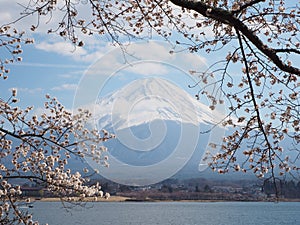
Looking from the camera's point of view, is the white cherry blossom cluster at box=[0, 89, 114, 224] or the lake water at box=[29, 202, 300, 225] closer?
the white cherry blossom cluster at box=[0, 89, 114, 224]

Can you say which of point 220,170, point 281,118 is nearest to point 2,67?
point 220,170

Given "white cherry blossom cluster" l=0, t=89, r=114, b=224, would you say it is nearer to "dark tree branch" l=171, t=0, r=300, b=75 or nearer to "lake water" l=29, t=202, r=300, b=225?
"dark tree branch" l=171, t=0, r=300, b=75

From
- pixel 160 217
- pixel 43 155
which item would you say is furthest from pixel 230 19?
pixel 160 217

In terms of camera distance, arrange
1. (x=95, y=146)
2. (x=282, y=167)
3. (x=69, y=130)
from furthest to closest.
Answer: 1. (x=95, y=146)
2. (x=69, y=130)
3. (x=282, y=167)

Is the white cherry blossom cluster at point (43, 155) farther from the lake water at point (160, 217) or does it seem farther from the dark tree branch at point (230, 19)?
the lake water at point (160, 217)

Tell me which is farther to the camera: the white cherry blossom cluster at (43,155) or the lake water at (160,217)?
the lake water at (160,217)

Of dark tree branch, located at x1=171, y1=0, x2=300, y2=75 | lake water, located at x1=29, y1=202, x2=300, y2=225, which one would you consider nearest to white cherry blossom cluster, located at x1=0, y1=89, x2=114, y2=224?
dark tree branch, located at x1=171, y1=0, x2=300, y2=75

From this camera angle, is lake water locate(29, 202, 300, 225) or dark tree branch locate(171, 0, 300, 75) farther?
lake water locate(29, 202, 300, 225)

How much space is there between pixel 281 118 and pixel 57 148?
8.94 ft

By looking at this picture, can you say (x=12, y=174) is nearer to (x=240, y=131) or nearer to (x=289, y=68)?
(x=240, y=131)

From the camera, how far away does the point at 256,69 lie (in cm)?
437

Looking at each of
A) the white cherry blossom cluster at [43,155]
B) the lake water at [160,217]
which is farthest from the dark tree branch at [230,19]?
the lake water at [160,217]

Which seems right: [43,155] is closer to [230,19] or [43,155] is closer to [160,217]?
[230,19]

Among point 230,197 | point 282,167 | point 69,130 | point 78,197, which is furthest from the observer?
point 230,197
